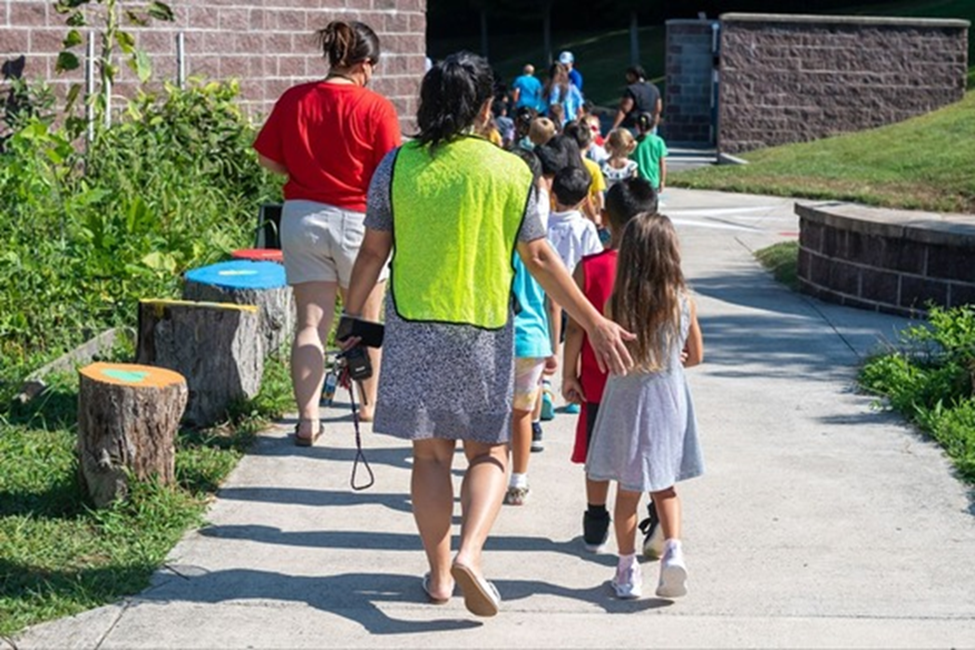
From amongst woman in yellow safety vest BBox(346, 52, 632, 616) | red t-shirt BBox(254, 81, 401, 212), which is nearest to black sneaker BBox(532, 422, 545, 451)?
red t-shirt BBox(254, 81, 401, 212)

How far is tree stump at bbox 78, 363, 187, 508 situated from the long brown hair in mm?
1913

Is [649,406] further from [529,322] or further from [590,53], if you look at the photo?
[590,53]

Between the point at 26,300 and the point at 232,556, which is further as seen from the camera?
the point at 26,300

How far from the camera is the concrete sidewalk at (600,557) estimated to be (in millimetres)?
5473

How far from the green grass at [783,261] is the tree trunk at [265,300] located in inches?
191

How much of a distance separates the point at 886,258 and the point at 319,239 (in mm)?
5232

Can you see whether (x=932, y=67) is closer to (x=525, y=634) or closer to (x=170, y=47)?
(x=170, y=47)

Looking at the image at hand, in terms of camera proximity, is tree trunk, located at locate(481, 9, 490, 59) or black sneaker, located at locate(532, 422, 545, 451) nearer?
black sneaker, located at locate(532, 422, 545, 451)

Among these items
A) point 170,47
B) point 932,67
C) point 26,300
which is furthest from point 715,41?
point 26,300

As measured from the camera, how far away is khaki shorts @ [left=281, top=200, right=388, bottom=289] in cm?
763

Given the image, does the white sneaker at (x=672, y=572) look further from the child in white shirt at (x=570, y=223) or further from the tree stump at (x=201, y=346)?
the tree stump at (x=201, y=346)

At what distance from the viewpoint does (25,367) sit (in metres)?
8.98

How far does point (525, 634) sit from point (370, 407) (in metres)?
2.92

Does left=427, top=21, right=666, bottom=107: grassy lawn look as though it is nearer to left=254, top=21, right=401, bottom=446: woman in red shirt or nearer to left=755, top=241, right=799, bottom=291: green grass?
left=755, top=241, right=799, bottom=291: green grass
